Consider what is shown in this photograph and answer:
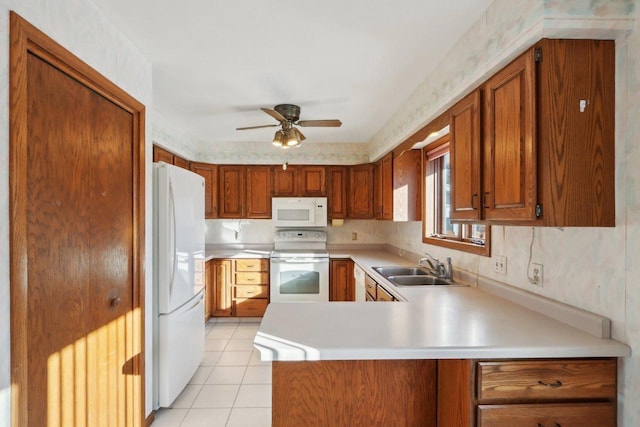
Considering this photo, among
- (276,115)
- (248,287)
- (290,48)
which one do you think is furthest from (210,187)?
(290,48)

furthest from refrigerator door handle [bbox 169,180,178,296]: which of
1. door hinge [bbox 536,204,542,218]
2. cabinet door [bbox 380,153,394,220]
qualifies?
cabinet door [bbox 380,153,394,220]

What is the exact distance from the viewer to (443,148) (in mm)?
2775

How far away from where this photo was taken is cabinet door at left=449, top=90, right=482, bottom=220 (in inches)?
60.2

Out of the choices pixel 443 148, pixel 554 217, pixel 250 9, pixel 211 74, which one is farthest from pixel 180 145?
pixel 554 217

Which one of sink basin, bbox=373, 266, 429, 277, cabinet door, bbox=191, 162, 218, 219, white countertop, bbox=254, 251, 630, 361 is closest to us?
white countertop, bbox=254, 251, 630, 361

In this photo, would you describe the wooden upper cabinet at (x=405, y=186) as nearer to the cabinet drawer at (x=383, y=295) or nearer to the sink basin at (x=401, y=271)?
the sink basin at (x=401, y=271)

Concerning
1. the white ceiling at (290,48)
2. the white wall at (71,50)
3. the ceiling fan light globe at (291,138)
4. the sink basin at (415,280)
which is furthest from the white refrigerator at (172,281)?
the sink basin at (415,280)

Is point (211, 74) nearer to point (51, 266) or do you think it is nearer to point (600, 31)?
point (51, 266)

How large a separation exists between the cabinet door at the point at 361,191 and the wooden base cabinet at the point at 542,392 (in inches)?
118

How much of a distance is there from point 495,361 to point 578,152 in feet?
2.76

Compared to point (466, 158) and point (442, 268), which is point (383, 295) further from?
point (466, 158)

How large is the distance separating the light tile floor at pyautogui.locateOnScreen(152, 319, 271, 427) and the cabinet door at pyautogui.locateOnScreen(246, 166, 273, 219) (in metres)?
1.60

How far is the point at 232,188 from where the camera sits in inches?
165

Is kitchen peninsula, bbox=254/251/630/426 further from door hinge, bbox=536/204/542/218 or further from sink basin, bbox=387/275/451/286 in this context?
sink basin, bbox=387/275/451/286
